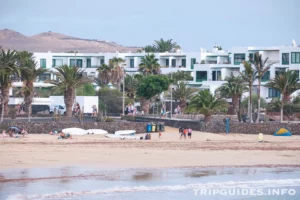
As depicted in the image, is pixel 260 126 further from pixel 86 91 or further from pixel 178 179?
pixel 86 91

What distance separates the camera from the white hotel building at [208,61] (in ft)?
244

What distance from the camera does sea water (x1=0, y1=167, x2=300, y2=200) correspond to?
2380 centimetres

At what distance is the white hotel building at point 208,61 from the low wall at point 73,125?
21165 millimetres

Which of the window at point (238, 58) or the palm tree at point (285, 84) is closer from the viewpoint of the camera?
the palm tree at point (285, 84)

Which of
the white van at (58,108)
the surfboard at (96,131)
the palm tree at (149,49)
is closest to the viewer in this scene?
the surfboard at (96,131)

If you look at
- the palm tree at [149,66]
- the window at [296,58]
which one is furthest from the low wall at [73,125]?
the palm tree at [149,66]

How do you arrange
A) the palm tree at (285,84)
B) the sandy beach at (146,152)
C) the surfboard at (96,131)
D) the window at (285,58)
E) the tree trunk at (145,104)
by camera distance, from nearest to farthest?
1. the sandy beach at (146,152)
2. the surfboard at (96,131)
3. the palm tree at (285,84)
4. the tree trunk at (145,104)
5. the window at (285,58)

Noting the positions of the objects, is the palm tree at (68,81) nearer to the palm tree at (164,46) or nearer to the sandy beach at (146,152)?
the sandy beach at (146,152)

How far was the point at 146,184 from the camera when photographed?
86.5ft

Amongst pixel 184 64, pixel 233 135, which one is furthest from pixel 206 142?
pixel 184 64

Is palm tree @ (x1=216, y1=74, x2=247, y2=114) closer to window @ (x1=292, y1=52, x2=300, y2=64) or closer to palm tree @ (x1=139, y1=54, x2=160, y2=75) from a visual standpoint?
window @ (x1=292, y1=52, x2=300, y2=64)

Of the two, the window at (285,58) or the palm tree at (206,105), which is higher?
the window at (285,58)

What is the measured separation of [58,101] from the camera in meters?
66.2

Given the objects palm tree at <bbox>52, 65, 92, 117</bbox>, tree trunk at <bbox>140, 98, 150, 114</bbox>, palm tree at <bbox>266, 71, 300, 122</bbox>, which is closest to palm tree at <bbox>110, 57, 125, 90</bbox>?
tree trunk at <bbox>140, 98, 150, 114</bbox>
